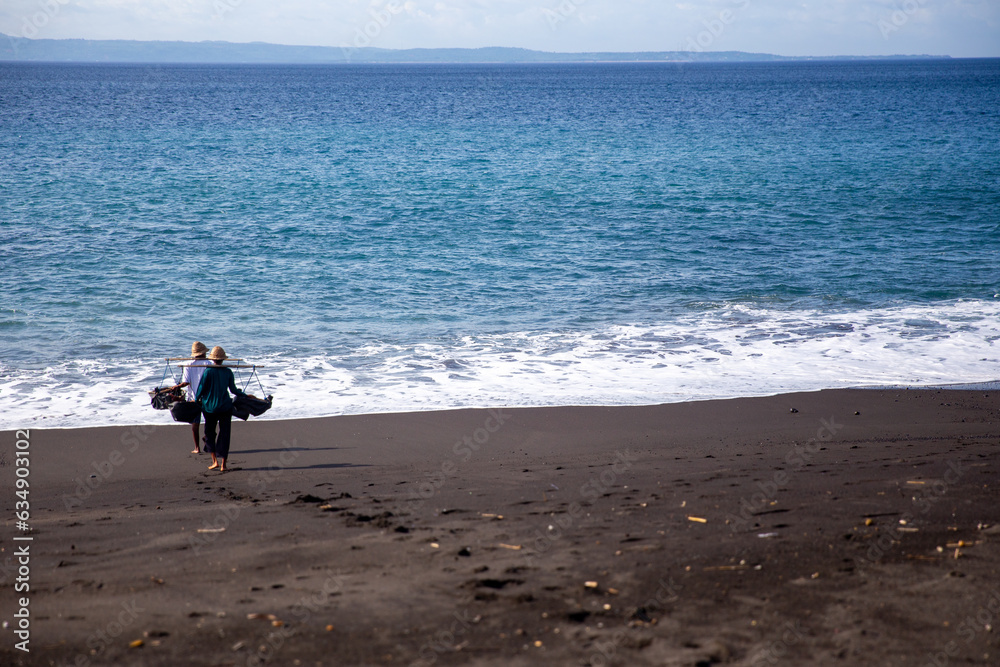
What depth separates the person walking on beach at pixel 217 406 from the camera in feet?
26.1

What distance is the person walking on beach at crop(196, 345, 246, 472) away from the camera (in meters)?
7.94

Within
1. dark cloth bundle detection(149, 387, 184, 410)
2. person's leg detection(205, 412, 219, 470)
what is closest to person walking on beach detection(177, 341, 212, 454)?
dark cloth bundle detection(149, 387, 184, 410)

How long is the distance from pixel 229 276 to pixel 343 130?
38981mm

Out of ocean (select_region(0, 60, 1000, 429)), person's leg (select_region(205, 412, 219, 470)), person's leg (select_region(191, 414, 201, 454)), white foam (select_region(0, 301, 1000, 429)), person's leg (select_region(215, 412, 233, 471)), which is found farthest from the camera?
ocean (select_region(0, 60, 1000, 429))

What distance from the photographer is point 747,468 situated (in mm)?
7090

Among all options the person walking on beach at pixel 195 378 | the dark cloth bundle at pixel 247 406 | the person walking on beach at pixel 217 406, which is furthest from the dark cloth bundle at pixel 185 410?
the dark cloth bundle at pixel 247 406

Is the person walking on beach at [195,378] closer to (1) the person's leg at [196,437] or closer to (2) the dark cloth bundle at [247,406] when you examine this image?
(1) the person's leg at [196,437]

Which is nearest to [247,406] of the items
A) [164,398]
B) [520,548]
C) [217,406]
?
[217,406]

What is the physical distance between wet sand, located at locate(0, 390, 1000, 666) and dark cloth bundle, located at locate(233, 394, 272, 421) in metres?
0.51

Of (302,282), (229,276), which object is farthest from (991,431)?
(229,276)

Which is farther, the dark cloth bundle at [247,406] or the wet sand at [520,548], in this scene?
the dark cloth bundle at [247,406]

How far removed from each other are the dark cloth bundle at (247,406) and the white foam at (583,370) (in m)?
→ 1.44

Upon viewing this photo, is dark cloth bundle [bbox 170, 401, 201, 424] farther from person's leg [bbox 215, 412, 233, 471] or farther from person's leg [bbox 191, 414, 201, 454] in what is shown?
person's leg [bbox 215, 412, 233, 471]

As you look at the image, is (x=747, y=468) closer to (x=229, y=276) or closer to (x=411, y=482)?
(x=411, y=482)
